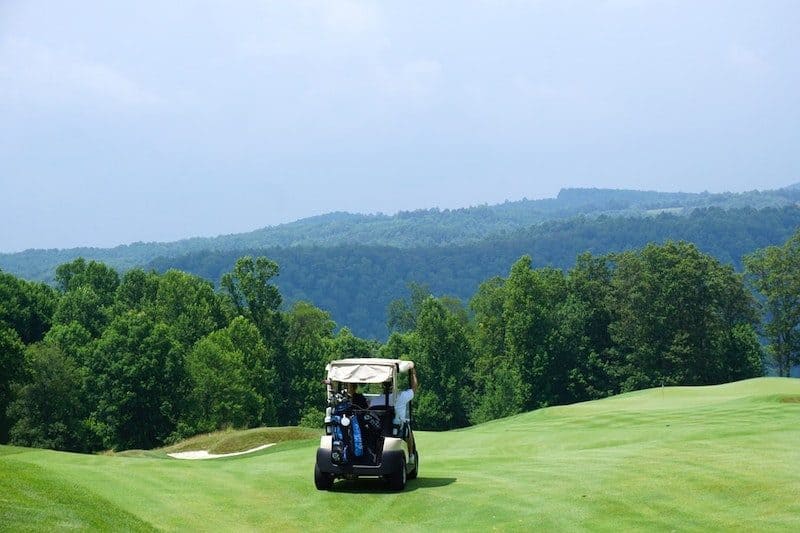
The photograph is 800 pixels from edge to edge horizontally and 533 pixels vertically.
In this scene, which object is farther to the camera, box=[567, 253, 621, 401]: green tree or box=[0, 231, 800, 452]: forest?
box=[567, 253, 621, 401]: green tree

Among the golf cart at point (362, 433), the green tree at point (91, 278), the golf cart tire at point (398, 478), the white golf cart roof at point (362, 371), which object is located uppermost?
the green tree at point (91, 278)

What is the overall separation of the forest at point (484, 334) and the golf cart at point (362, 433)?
2248 inches

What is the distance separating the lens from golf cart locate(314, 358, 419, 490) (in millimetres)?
22359

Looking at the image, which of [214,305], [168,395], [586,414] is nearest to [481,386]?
[214,305]

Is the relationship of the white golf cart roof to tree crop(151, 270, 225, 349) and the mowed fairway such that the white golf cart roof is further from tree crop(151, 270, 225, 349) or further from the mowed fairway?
tree crop(151, 270, 225, 349)

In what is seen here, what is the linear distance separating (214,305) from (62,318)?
13.8 metres

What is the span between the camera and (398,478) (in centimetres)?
2248

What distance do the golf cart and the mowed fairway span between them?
0.54m

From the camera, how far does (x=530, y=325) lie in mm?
95062


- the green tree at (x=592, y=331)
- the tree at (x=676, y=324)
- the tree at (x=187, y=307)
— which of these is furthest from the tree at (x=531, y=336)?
the tree at (x=187, y=307)

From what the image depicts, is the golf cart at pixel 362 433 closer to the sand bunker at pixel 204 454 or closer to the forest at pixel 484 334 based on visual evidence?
the sand bunker at pixel 204 454

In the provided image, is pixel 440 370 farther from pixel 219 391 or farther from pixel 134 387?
pixel 134 387

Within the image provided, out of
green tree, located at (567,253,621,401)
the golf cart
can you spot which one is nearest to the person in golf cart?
the golf cart

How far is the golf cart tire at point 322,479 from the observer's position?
22594 millimetres
